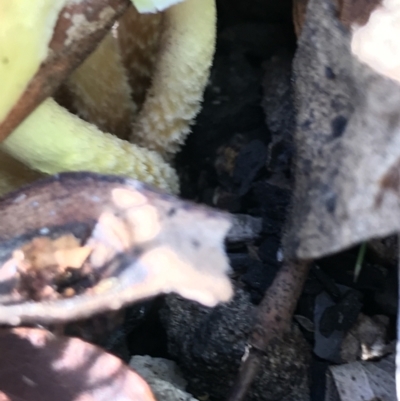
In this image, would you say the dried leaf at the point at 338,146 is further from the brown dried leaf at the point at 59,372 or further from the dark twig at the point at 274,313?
the brown dried leaf at the point at 59,372

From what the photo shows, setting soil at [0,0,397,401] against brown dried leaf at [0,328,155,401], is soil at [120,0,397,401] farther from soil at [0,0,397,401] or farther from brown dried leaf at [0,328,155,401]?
brown dried leaf at [0,328,155,401]

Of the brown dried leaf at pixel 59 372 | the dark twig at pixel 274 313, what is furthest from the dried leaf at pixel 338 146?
the brown dried leaf at pixel 59 372

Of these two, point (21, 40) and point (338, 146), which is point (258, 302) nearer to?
point (338, 146)

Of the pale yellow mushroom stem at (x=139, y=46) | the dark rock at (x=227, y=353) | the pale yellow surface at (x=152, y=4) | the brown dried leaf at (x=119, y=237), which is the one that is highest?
the pale yellow surface at (x=152, y=4)

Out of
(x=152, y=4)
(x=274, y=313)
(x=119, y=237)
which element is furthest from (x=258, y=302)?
(x=152, y=4)

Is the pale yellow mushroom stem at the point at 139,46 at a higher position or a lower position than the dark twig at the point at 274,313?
higher

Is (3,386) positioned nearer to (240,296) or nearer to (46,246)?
(46,246)
